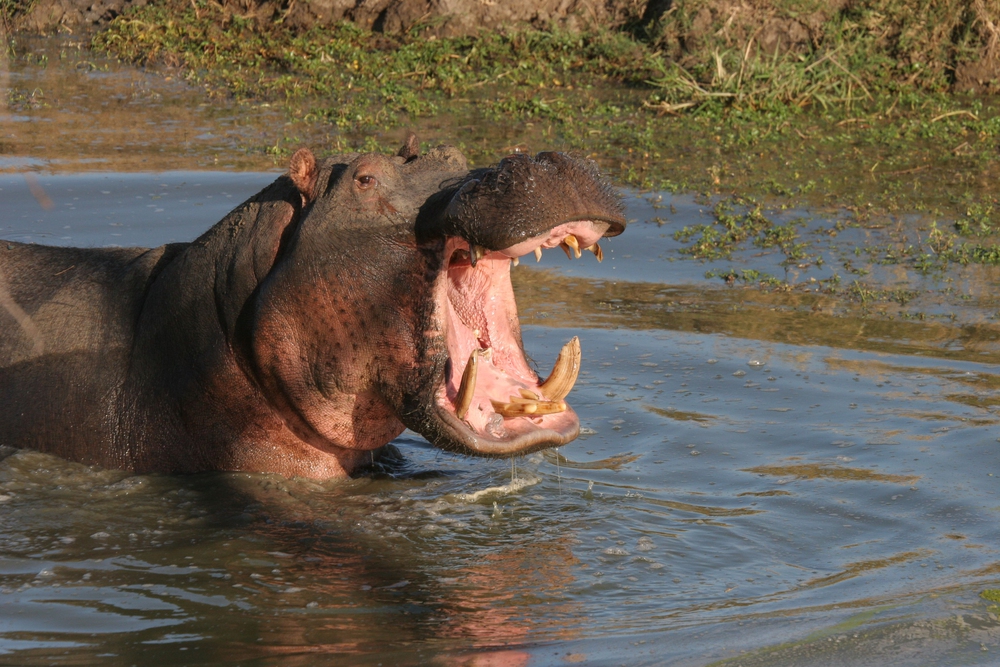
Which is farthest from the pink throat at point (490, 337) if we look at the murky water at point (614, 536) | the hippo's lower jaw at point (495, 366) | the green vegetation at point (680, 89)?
the green vegetation at point (680, 89)

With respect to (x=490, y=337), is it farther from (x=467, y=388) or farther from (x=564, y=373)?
(x=467, y=388)

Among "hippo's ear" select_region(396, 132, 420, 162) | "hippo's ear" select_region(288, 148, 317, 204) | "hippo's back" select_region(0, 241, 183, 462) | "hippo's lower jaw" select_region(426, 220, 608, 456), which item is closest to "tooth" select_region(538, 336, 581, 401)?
"hippo's lower jaw" select_region(426, 220, 608, 456)

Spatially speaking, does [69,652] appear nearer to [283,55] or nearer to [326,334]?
[326,334]

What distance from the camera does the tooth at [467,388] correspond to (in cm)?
419

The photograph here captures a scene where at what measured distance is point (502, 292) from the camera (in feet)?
15.4

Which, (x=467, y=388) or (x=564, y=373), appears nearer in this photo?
(x=467, y=388)

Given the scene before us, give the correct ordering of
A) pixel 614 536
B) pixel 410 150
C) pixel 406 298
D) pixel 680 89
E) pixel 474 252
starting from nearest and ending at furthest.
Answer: pixel 474 252
pixel 406 298
pixel 410 150
pixel 614 536
pixel 680 89

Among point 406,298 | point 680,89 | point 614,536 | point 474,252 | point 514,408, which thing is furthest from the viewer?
point 680,89

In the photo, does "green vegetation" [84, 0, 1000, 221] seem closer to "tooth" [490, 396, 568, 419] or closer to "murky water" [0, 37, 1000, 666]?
"murky water" [0, 37, 1000, 666]

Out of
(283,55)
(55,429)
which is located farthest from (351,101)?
(55,429)

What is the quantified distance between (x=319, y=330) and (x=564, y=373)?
2.66ft

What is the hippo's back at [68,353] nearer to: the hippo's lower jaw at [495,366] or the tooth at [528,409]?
the hippo's lower jaw at [495,366]

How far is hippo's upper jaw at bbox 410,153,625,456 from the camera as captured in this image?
4.07 meters

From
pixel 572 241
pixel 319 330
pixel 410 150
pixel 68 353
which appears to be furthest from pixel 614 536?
pixel 68 353
